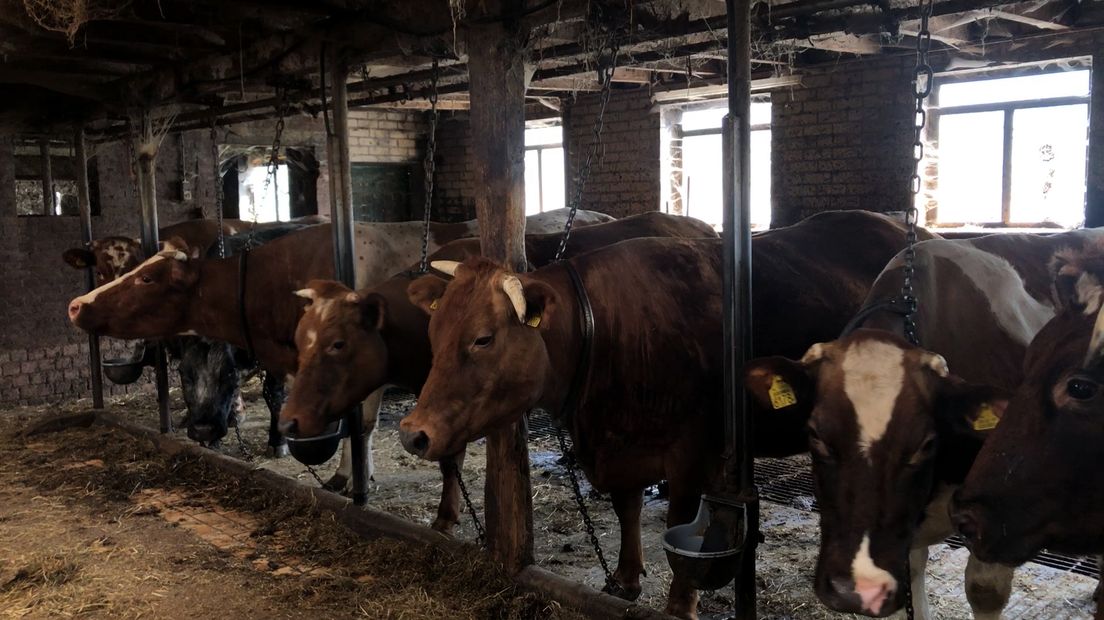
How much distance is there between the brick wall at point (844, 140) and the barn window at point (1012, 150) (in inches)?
17.1

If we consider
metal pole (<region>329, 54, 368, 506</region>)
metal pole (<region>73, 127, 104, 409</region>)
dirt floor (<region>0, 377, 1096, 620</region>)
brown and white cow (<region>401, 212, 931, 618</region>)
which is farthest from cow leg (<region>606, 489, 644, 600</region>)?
metal pole (<region>73, 127, 104, 409</region>)

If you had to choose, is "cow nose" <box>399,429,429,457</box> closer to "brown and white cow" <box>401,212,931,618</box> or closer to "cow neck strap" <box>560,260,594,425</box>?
"brown and white cow" <box>401,212,931,618</box>

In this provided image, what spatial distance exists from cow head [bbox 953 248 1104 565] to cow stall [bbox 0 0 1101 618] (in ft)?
2.72

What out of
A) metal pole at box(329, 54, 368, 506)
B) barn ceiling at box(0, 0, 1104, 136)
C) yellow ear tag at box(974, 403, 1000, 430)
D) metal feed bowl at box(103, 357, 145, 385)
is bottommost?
metal feed bowl at box(103, 357, 145, 385)

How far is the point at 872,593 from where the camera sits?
7.73 feet

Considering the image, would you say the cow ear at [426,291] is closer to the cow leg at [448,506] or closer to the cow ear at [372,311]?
the cow ear at [372,311]

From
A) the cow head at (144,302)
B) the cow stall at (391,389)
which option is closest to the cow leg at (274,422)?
the cow stall at (391,389)

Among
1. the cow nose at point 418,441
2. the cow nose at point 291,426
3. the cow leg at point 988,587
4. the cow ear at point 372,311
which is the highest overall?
the cow ear at point 372,311

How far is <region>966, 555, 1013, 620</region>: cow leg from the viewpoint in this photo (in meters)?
→ 3.01

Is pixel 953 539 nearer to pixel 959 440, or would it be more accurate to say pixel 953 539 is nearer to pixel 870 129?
pixel 959 440

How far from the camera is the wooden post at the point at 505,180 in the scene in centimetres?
368

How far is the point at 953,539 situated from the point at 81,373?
8.80 metres

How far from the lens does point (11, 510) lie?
17.1ft

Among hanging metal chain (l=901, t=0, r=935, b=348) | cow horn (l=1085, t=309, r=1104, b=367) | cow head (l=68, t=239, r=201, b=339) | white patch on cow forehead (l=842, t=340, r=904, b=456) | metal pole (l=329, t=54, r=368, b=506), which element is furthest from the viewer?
cow head (l=68, t=239, r=201, b=339)
